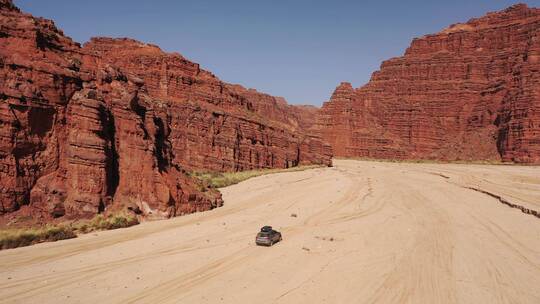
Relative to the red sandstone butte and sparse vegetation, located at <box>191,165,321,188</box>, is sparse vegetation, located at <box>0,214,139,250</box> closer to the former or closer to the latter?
Answer: sparse vegetation, located at <box>191,165,321,188</box>

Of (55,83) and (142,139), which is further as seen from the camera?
(142,139)

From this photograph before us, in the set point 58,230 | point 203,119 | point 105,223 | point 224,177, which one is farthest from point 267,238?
point 203,119

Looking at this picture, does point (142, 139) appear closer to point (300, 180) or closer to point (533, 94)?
point (300, 180)

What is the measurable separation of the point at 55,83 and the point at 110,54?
51.4 meters

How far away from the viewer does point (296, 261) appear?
54.6ft

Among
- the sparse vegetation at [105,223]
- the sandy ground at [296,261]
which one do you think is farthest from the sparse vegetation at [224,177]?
the sandy ground at [296,261]

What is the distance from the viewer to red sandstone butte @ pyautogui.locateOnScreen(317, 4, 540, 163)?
108 meters

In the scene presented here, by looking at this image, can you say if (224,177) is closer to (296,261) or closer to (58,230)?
(58,230)

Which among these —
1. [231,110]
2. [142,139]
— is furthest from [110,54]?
[142,139]

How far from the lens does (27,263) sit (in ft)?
50.5

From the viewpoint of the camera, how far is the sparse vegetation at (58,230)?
57.3 ft

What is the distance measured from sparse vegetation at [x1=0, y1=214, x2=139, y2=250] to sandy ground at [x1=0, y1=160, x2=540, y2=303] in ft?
2.23

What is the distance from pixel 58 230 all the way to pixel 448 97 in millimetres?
130522

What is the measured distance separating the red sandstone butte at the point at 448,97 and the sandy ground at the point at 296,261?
89683 millimetres
